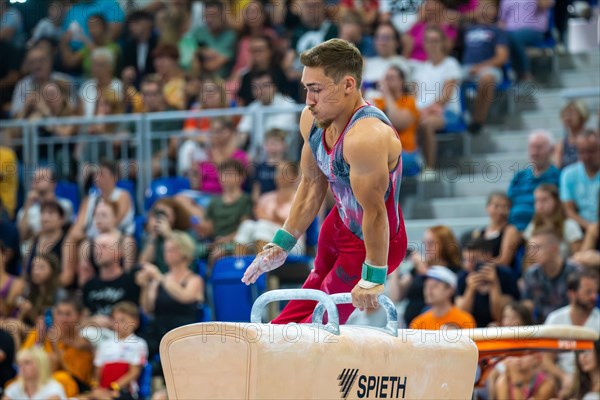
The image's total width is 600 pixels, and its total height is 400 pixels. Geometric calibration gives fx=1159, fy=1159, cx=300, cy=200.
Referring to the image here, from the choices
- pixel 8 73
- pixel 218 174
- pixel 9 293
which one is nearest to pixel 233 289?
pixel 218 174

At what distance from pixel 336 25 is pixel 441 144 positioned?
1.58 meters

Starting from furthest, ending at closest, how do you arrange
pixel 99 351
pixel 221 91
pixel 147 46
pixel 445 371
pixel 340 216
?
pixel 147 46, pixel 221 91, pixel 99 351, pixel 340 216, pixel 445 371

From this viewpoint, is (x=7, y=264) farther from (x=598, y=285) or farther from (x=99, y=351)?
(x=598, y=285)

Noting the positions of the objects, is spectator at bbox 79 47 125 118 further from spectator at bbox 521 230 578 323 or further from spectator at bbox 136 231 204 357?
spectator at bbox 521 230 578 323

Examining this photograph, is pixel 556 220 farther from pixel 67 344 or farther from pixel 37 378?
pixel 37 378

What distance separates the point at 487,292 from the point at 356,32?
3.04 meters

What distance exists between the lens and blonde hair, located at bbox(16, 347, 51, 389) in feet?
26.1

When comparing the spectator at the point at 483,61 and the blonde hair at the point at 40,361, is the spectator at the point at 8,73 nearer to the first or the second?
the blonde hair at the point at 40,361

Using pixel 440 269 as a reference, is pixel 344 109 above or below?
above

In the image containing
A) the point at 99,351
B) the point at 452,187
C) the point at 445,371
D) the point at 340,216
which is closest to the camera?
the point at 445,371

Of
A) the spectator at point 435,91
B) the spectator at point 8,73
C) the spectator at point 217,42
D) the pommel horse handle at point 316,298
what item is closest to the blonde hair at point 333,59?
the pommel horse handle at point 316,298

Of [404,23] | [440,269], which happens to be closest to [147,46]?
[404,23]

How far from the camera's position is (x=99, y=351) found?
27.2 feet

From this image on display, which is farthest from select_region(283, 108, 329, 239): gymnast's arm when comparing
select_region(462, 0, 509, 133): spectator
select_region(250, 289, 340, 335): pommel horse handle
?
select_region(462, 0, 509, 133): spectator
